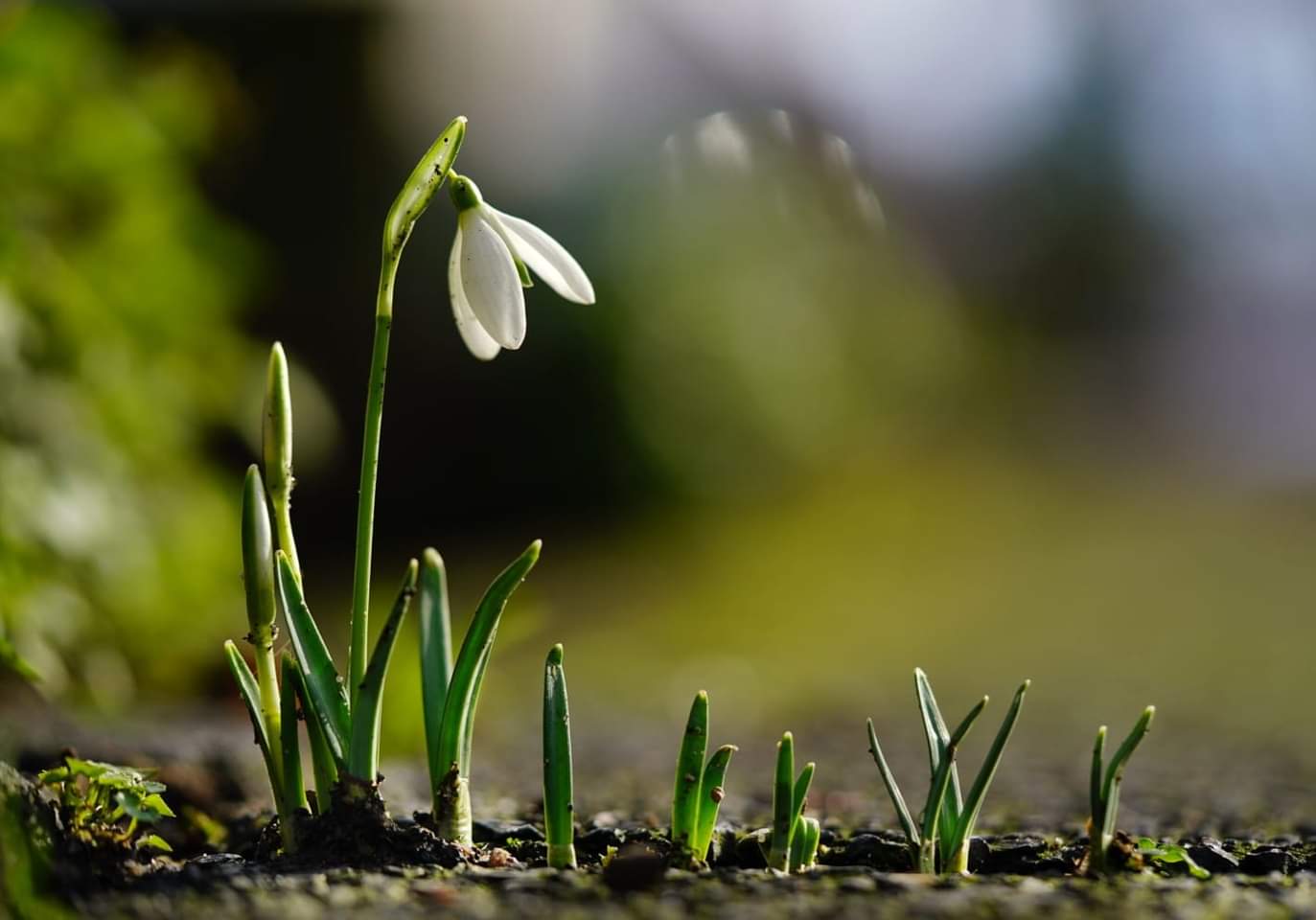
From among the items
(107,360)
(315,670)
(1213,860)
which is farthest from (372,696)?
(107,360)

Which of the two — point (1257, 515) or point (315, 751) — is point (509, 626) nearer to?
point (315, 751)

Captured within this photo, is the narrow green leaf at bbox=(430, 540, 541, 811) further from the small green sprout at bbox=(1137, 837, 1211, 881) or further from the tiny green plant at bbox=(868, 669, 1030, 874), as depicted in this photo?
the small green sprout at bbox=(1137, 837, 1211, 881)

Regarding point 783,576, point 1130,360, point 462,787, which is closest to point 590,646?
point 783,576

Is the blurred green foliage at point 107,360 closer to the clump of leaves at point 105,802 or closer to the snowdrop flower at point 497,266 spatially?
the clump of leaves at point 105,802

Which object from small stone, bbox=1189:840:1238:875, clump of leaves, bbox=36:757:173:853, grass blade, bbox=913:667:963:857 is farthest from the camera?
small stone, bbox=1189:840:1238:875

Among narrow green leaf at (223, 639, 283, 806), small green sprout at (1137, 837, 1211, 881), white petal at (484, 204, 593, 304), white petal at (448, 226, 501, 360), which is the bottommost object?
small green sprout at (1137, 837, 1211, 881)

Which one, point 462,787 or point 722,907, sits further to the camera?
point 462,787

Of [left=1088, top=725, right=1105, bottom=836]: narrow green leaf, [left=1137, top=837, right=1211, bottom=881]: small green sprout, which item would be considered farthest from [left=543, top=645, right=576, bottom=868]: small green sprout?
[left=1137, top=837, right=1211, bottom=881]: small green sprout
